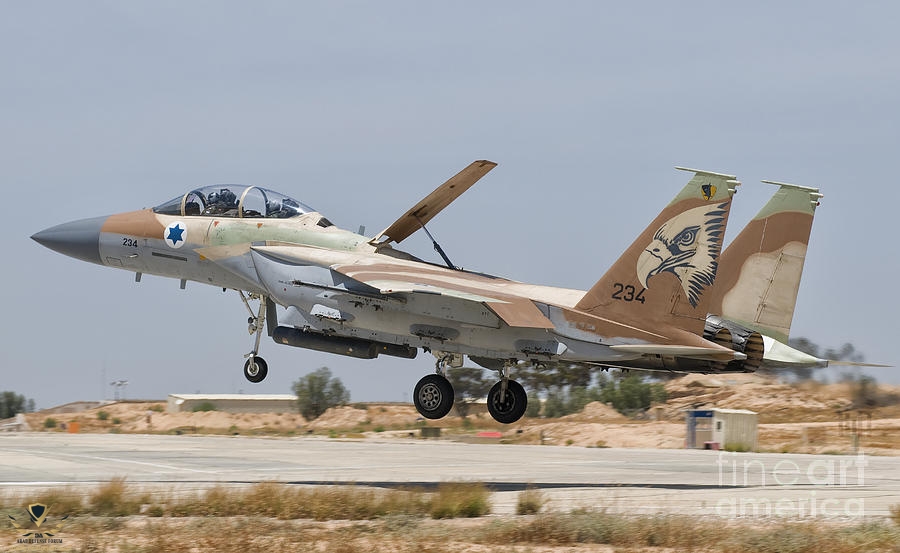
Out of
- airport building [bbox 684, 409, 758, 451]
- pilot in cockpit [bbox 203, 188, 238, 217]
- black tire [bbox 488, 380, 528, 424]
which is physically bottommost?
airport building [bbox 684, 409, 758, 451]

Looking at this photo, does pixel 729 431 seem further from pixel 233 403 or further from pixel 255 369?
pixel 233 403

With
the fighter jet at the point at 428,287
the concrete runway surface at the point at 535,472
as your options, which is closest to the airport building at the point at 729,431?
the concrete runway surface at the point at 535,472

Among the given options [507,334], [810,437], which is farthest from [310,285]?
[810,437]

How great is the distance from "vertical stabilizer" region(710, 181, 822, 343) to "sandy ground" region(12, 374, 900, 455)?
234 inches

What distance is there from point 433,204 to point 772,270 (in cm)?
772

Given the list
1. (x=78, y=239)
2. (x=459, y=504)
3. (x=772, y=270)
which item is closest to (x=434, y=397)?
(x=459, y=504)

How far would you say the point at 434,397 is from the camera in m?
22.8

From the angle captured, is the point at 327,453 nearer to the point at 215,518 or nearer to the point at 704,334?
the point at 704,334

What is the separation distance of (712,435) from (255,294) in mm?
23409

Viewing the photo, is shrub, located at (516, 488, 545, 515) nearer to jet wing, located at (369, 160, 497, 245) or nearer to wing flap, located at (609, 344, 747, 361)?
wing flap, located at (609, 344, 747, 361)

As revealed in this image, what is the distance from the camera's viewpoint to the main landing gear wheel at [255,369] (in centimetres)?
2331

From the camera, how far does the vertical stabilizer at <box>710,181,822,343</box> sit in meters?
24.4

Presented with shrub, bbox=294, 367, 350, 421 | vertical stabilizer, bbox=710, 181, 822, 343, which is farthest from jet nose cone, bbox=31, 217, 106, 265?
shrub, bbox=294, 367, 350, 421

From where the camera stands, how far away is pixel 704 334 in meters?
22.4
